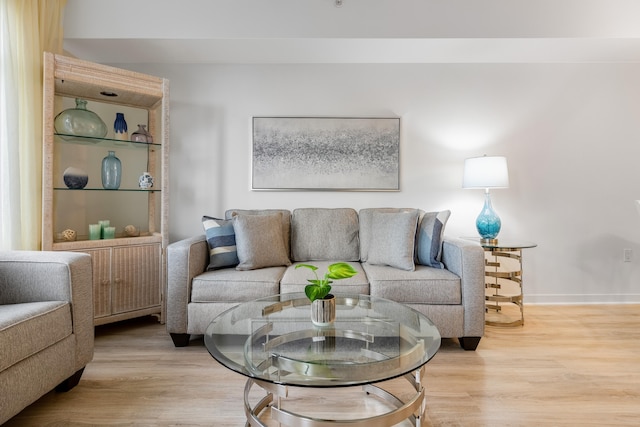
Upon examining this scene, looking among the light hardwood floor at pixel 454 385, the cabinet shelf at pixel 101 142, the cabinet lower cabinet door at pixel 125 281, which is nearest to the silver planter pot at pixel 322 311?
the light hardwood floor at pixel 454 385

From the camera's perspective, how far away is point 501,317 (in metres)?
2.59

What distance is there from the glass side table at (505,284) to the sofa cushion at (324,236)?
101 centimetres

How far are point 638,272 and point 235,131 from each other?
12.6 ft

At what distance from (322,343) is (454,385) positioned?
34.6 inches

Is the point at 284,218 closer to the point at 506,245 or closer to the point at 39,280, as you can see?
the point at 39,280

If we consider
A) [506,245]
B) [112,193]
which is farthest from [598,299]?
[112,193]

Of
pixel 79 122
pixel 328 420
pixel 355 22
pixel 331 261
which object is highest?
pixel 355 22

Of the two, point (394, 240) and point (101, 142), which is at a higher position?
point (101, 142)

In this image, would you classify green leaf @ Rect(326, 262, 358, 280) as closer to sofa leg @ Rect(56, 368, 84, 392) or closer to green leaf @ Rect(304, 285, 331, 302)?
green leaf @ Rect(304, 285, 331, 302)

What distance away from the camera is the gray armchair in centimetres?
121

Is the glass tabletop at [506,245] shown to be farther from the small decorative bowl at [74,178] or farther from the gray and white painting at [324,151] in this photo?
the small decorative bowl at [74,178]

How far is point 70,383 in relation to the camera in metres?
1.58

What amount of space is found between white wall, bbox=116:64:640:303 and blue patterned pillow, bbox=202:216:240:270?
25.9 inches

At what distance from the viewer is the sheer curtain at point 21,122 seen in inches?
75.1
